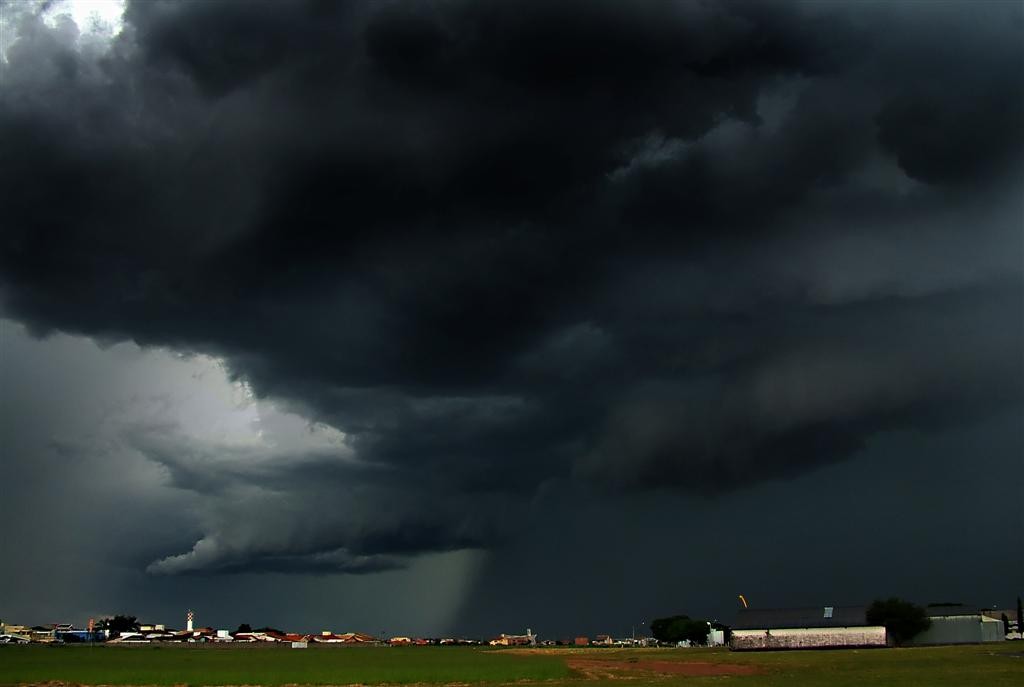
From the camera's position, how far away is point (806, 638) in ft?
620

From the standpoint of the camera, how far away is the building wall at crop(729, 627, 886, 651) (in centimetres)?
18412

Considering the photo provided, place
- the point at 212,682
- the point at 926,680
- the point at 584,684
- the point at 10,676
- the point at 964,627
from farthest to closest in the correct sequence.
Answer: the point at 964,627 → the point at 10,676 → the point at 212,682 → the point at 584,684 → the point at 926,680

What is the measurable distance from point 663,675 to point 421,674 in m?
24.1

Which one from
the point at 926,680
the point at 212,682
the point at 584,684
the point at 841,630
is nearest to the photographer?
the point at 926,680

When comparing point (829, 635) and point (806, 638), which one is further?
point (806, 638)

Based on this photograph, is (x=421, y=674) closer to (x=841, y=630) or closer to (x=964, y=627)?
(x=841, y=630)

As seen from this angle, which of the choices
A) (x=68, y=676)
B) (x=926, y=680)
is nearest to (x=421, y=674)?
(x=68, y=676)

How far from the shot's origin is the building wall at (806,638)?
184125 mm

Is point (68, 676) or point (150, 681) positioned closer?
point (150, 681)

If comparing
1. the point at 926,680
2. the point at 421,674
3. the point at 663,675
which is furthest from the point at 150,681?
the point at 926,680

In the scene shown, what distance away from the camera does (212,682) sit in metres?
80.9

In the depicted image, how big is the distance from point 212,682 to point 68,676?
674 inches

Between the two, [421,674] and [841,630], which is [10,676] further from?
[841,630]

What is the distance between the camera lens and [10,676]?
8644cm
